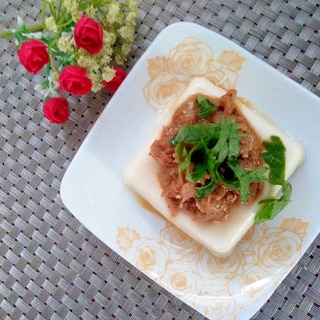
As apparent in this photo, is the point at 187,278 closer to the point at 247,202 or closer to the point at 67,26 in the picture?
the point at 247,202

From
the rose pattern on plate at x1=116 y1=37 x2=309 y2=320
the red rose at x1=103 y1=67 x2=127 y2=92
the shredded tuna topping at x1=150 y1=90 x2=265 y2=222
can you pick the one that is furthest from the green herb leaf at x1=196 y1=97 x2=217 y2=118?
the red rose at x1=103 y1=67 x2=127 y2=92

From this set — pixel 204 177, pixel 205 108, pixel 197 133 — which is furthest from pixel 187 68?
pixel 204 177

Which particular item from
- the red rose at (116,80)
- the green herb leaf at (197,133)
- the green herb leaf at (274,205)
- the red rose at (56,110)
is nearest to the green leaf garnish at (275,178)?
the green herb leaf at (274,205)

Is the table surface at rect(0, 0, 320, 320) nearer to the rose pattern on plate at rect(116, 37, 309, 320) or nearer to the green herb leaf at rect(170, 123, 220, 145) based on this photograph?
the rose pattern on plate at rect(116, 37, 309, 320)

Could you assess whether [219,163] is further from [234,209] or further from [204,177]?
[234,209]

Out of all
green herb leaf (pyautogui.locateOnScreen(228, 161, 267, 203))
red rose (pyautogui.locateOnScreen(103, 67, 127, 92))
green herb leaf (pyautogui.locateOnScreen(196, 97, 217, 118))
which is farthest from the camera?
red rose (pyautogui.locateOnScreen(103, 67, 127, 92))
